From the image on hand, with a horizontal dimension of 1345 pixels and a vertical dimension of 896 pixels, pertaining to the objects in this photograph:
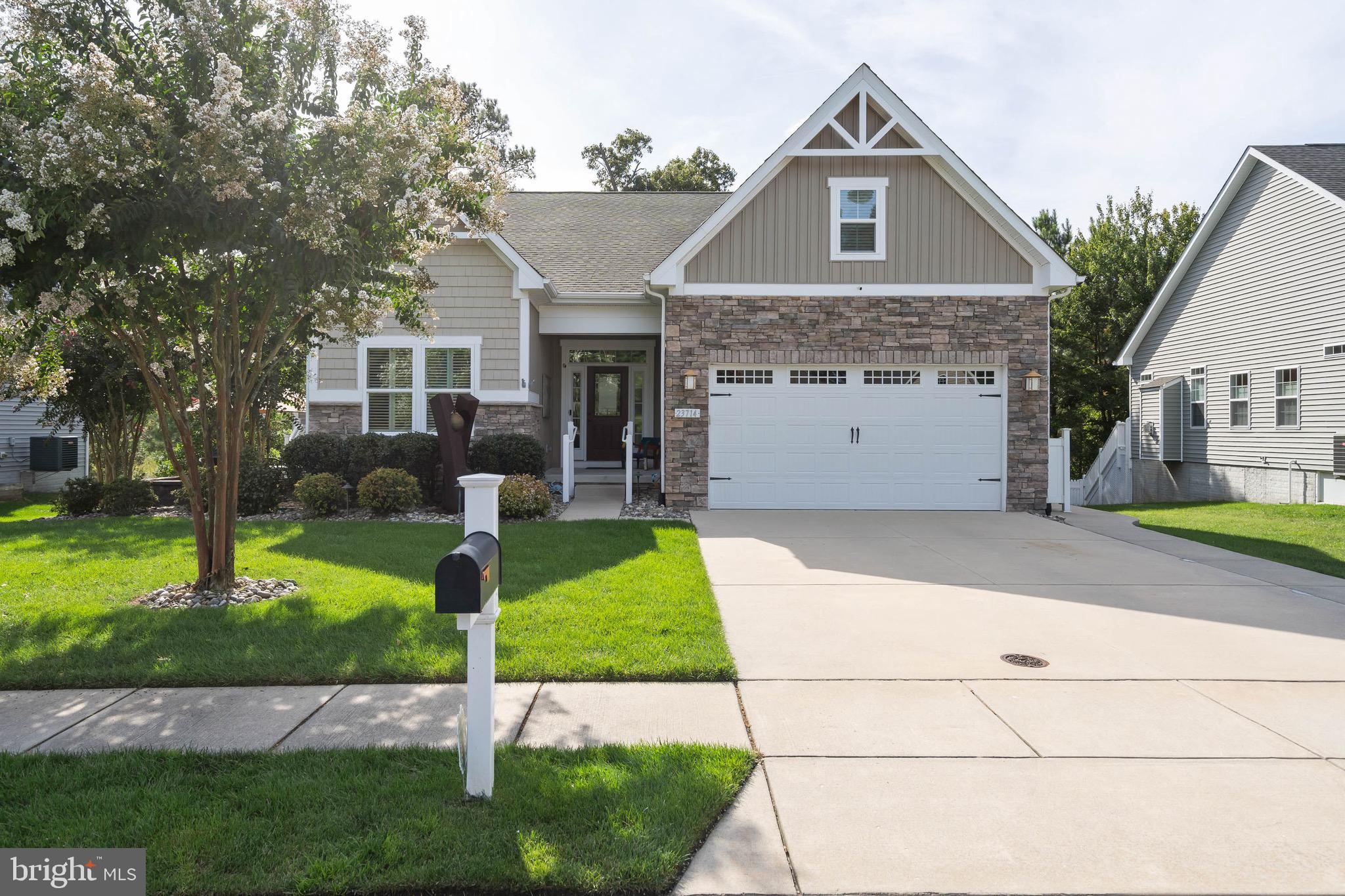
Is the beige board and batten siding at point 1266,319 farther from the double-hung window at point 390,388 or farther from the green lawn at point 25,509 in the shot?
the green lawn at point 25,509

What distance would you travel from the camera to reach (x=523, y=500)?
33.9 ft

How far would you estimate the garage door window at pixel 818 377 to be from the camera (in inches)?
472

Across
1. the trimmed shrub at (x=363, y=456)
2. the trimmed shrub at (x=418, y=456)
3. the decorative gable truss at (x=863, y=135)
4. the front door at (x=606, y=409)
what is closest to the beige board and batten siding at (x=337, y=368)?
the trimmed shrub at (x=363, y=456)

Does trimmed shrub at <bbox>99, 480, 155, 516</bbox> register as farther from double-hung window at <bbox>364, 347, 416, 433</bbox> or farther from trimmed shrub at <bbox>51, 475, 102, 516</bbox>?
double-hung window at <bbox>364, 347, 416, 433</bbox>

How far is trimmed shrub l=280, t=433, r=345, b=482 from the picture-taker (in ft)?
38.3

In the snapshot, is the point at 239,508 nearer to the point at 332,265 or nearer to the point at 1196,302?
the point at 332,265

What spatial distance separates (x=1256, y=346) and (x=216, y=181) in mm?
18594

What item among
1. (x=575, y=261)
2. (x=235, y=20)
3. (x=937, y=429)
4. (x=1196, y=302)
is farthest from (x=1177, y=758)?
(x=1196, y=302)

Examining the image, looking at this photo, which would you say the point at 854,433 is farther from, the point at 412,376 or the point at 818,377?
the point at 412,376

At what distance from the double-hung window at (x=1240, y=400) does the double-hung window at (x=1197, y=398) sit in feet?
3.09

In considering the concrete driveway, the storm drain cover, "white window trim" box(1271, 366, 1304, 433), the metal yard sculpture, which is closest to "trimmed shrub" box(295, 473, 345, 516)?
the metal yard sculpture

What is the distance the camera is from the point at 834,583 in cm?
695

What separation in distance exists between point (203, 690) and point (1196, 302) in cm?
2082

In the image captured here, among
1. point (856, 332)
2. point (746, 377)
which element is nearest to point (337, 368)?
point (746, 377)
